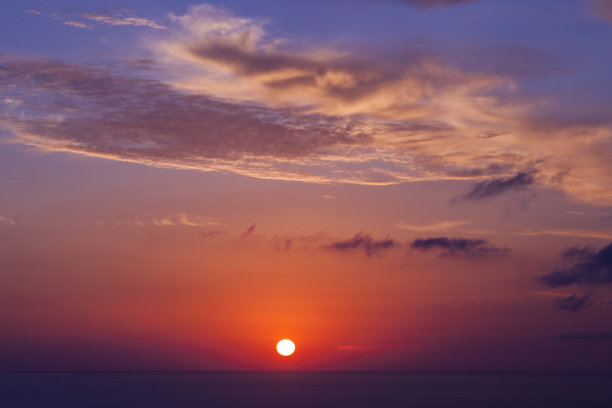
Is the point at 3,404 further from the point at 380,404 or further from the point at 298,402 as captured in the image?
the point at 380,404

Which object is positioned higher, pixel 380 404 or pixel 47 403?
pixel 47 403

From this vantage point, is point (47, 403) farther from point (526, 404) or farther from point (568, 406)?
point (568, 406)

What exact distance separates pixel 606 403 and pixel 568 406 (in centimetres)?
1432

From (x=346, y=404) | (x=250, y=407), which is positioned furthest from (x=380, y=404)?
(x=250, y=407)

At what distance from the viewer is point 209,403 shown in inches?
5541

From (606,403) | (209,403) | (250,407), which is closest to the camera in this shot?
(250,407)

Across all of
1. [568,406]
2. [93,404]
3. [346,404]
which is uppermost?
[93,404]

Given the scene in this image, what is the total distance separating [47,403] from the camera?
143 metres

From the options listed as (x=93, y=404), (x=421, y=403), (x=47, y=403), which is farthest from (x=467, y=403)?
(x=47, y=403)

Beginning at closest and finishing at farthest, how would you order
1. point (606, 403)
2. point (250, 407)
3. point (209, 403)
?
point (250, 407)
point (209, 403)
point (606, 403)

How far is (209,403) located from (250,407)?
13.2 metres

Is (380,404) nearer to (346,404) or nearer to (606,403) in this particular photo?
(346,404)

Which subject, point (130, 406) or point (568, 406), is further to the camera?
point (568, 406)

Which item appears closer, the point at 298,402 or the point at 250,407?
the point at 250,407
